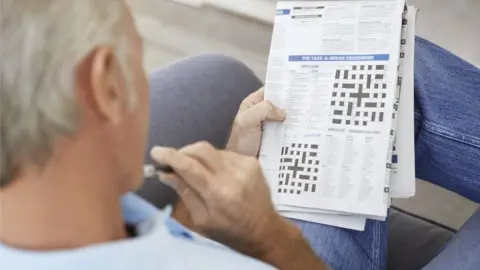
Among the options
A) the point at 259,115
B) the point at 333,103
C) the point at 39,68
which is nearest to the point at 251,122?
the point at 259,115

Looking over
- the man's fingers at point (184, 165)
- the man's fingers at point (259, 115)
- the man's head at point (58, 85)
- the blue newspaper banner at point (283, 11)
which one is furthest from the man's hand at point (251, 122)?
the man's head at point (58, 85)

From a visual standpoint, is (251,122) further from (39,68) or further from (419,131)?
(39,68)

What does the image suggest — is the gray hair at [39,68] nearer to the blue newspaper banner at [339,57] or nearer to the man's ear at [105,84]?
the man's ear at [105,84]

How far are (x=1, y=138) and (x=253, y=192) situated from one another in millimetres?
318

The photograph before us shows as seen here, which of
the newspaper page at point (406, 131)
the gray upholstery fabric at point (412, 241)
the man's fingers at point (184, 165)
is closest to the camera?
the man's fingers at point (184, 165)

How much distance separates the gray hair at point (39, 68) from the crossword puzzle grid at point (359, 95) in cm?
47

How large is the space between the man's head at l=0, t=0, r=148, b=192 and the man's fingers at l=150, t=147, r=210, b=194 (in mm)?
124

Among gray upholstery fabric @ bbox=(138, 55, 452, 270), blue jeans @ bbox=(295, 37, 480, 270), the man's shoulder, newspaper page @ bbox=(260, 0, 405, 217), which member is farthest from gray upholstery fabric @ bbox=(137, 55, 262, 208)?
the man's shoulder

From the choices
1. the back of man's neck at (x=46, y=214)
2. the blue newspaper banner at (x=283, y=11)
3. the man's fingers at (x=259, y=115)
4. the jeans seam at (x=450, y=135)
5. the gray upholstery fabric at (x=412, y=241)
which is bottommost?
the gray upholstery fabric at (x=412, y=241)

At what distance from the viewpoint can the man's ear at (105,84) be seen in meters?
0.49

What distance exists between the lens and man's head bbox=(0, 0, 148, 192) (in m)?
0.48

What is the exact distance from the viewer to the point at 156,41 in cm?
174

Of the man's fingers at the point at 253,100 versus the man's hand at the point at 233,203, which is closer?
the man's hand at the point at 233,203

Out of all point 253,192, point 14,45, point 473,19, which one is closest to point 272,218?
point 253,192
